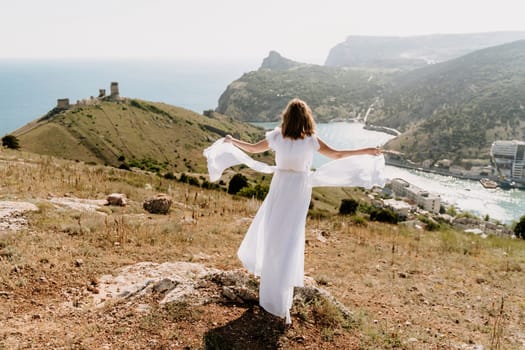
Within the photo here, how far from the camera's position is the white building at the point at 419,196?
3180 inches

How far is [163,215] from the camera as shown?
9031 mm

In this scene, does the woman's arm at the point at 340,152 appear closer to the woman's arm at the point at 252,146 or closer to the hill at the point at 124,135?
the woman's arm at the point at 252,146

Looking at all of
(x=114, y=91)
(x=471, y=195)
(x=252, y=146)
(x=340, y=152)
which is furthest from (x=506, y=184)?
(x=252, y=146)

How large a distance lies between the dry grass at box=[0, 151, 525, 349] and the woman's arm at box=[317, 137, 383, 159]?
1.81 metres

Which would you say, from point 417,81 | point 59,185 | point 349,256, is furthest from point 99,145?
point 417,81

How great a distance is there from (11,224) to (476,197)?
104999 millimetres

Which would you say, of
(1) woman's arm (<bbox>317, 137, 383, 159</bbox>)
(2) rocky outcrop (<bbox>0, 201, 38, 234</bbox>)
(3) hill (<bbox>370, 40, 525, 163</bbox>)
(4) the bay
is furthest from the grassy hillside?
(2) rocky outcrop (<bbox>0, 201, 38, 234</bbox>)

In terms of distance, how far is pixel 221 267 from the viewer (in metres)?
6.17

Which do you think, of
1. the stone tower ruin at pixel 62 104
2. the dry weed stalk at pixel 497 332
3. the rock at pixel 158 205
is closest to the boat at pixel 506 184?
the stone tower ruin at pixel 62 104

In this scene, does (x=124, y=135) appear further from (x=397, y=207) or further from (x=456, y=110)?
(x=456, y=110)

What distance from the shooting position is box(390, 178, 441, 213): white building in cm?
8078

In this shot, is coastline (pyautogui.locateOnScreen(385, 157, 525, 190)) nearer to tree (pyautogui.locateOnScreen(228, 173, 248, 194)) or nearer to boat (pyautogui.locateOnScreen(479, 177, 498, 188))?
boat (pyautogui.locateOnScreen(479, 177, 498, 188))

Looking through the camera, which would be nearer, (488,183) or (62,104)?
(62,104)

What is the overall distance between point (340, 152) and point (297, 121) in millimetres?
761
